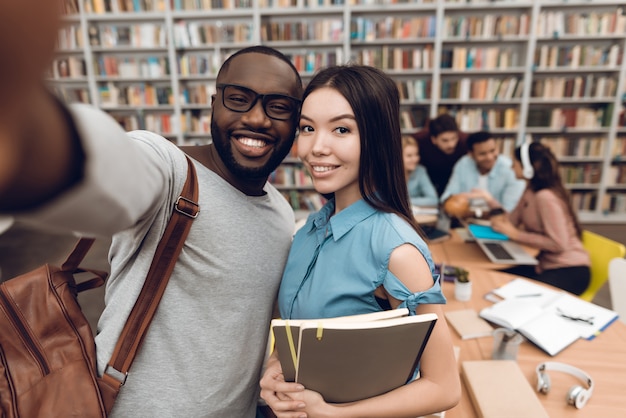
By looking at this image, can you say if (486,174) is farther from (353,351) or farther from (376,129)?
(353,351)

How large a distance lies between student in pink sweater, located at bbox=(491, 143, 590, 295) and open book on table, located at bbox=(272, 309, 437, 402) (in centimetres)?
196

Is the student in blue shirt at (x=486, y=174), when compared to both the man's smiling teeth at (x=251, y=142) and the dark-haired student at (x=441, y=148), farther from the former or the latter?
the man's smiling teeth at (x=251, y=142)

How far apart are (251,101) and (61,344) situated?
2.33 feet

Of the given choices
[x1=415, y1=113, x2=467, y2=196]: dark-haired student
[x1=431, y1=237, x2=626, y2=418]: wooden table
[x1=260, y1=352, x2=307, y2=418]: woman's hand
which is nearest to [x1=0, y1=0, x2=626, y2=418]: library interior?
[x1=415, y1=113, x2=467, y2=196]: dark-haired student

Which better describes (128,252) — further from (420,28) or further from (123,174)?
(420,28)

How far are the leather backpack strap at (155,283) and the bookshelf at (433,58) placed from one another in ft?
15.5

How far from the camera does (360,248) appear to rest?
3.08 feet

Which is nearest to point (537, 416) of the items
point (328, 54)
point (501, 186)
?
point (501, 186)

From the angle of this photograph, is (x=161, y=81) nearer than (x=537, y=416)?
No

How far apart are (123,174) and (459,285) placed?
1758 mm

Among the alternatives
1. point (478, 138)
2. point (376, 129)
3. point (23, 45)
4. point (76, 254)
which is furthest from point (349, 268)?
point (478, 138)

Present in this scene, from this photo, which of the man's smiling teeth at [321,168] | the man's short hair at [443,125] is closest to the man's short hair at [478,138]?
the man's short hair at [443,125]

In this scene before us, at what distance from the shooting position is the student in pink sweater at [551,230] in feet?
8.00

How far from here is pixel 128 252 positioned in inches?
33.4
